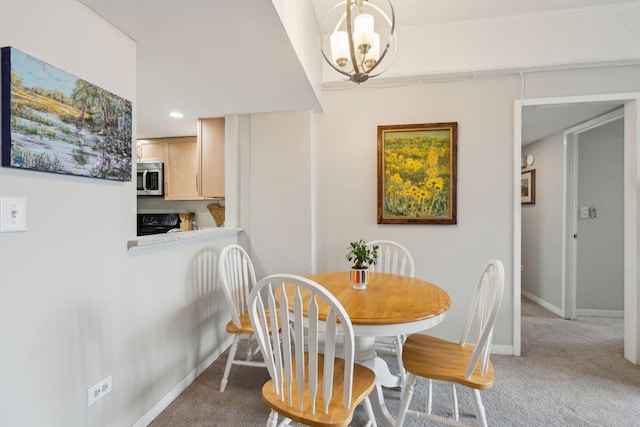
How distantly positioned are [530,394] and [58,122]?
2.92 metres

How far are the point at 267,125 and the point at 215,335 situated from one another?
1.85 metres

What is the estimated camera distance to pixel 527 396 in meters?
2.00

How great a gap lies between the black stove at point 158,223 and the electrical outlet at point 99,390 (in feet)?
9.15

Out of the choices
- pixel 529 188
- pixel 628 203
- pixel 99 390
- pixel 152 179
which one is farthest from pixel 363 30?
pixel 529 188

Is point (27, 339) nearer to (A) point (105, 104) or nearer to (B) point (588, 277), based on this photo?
(A) point (105, 104)

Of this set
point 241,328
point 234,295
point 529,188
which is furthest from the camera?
point 529,188

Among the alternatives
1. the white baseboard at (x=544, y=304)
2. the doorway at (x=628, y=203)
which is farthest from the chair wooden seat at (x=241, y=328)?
the white baseboard at (x=544, y=304)

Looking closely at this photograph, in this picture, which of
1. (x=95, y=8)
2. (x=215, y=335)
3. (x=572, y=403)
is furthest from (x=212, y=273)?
(x=572, y=403)

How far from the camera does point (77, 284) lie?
4.35 feet

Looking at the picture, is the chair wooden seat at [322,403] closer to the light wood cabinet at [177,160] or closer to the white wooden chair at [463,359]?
the white wooden chair at [463,359]

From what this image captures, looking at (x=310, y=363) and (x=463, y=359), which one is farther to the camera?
(x=463, y=359)

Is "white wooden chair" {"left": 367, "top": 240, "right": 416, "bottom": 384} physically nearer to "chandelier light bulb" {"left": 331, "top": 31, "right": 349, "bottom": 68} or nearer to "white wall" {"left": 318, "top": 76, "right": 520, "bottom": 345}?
"white wall" {"left": 318, "top": 76, "right": 520, "bottom": 345}

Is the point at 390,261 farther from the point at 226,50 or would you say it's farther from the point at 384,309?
the point at 226,50

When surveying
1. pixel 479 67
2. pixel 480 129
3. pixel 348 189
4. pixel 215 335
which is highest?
pixel 479 67
